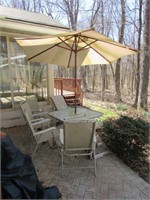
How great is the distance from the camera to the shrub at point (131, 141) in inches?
143

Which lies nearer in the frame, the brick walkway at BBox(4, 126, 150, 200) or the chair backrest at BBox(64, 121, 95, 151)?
the brick walkway at BBox(4, 126, 150, 200)

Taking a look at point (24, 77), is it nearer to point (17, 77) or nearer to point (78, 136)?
point (17, 77)

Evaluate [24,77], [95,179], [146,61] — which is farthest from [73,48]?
[146,61]

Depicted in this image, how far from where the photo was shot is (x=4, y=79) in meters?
5.24

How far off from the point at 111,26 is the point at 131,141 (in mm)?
12461

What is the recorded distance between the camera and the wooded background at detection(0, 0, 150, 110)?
9641mm

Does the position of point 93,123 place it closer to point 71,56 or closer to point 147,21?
point 71,56

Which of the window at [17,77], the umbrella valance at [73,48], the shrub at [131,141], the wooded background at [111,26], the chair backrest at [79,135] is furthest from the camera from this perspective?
the wooded background at [111,26]

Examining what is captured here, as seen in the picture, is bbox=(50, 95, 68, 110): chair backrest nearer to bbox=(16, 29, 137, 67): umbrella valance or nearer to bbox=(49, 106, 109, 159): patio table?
bbox=(49, 106, 109, 159): patio table

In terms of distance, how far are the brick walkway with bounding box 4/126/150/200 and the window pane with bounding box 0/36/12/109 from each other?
1.99m

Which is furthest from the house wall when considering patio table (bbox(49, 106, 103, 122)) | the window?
patio table (bbox(49, 106, 103, 122))

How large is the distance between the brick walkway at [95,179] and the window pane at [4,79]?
199cm

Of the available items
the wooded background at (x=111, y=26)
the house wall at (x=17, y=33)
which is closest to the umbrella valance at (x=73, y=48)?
the house wall at (x=17, y=33)

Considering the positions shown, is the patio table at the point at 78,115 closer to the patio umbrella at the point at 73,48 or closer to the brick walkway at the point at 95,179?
the brick walkway at the point at 95,179
